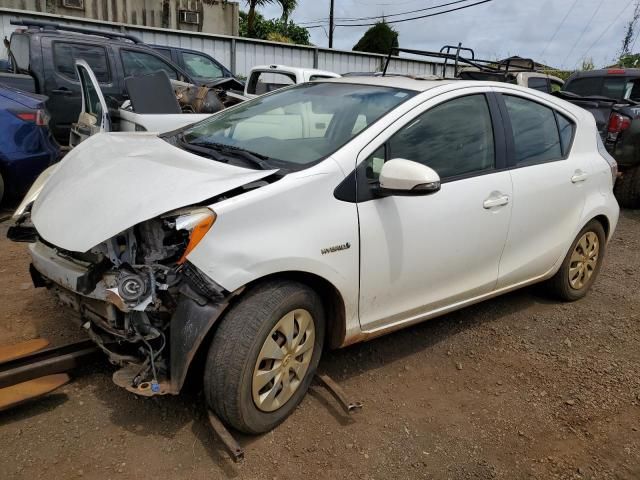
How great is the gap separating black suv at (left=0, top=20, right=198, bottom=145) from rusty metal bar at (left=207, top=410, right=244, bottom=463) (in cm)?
611

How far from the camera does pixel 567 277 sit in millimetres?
4254

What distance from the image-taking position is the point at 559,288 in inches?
169

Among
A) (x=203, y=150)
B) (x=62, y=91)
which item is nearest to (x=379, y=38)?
(x=62, y=91)

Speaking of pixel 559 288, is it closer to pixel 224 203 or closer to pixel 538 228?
pixel 538 228

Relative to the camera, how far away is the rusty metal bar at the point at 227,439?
2.32 meters

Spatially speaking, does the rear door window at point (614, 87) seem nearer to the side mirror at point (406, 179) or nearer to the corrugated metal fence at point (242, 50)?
the side mirror at point (406, 179)

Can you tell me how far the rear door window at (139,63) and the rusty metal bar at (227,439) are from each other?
7.06 meters

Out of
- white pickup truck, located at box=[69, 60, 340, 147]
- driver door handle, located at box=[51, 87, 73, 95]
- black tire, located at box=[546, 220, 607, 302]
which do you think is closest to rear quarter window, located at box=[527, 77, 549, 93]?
black tire, located at box=[546, 220, 607, 302]

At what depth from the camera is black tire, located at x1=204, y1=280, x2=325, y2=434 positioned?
7.71 ft

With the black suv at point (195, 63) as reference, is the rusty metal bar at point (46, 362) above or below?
below

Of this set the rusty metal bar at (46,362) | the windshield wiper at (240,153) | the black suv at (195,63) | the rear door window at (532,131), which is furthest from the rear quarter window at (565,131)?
the black suv at (195,63)

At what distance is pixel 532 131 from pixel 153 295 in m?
2.74

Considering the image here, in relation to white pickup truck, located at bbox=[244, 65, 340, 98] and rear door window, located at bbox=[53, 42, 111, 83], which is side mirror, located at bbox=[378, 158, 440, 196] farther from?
rear door window, located at bbox=[53, 42, 111, 83]

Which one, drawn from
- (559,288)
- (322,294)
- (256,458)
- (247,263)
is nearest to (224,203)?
(247,263)
